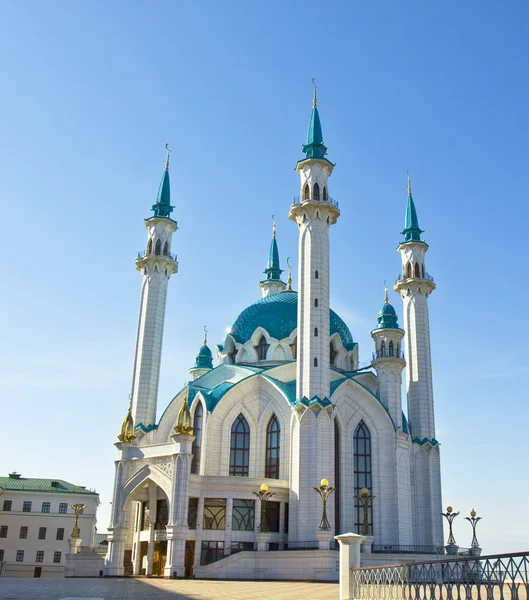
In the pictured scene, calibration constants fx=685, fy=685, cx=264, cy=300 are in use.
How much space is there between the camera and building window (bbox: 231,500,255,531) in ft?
122

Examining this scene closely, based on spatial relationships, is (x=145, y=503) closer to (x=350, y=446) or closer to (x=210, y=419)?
(x=210, y=419)

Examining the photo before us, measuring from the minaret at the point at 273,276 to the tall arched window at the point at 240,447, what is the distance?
20511 mm

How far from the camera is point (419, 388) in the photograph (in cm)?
4722

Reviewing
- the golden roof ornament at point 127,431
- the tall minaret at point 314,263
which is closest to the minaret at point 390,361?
the tall minaret at point 314,263

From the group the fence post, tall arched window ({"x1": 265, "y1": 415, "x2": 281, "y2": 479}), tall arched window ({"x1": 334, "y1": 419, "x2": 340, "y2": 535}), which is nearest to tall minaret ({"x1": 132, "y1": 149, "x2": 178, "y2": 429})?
tall arched window ({"x1": 265, "y1": 415, "x2": 281, "y2": 479})

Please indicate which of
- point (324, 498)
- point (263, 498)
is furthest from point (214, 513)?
point (324, 498)

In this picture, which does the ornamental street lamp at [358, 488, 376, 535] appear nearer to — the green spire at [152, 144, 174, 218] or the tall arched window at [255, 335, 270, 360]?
the tall arched window at [255, 335, 270, 360]

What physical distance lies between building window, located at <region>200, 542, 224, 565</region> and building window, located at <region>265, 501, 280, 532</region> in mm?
3056

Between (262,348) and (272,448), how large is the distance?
30.1 ft

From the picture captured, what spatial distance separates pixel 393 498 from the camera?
135ft

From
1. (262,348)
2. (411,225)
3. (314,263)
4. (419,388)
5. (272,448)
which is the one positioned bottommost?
(272,448)

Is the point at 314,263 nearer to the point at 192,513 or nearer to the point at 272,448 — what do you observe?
the point at 272,448

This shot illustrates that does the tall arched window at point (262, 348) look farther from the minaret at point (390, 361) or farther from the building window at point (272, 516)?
the building window at point (272, 516)

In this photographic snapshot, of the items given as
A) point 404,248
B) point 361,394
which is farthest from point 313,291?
point 404,248
